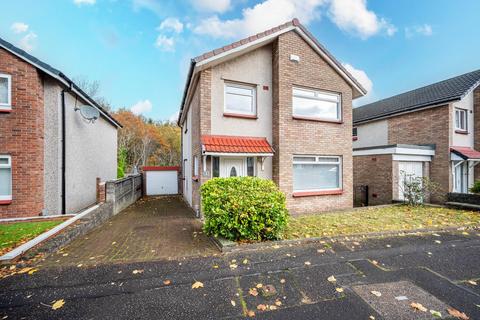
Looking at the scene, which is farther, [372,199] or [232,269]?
[372,199]

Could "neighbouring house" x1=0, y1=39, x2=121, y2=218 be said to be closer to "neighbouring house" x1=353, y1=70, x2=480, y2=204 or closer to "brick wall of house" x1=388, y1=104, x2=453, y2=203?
"neighbouring house" x1=353, y1=70, x2=480, y2=204

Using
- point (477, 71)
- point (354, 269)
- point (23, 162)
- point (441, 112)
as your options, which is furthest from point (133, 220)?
point (477, 71)

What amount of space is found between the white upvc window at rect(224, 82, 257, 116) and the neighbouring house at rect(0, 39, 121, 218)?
6147mm

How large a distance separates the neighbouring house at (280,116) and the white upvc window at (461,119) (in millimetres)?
8522

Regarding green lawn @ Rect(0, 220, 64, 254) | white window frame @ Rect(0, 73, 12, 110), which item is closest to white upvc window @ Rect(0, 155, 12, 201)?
green lawn @ Rect(0, 220, 64, 254)

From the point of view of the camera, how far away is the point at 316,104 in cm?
934

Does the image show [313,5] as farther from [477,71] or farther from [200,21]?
[477,71]

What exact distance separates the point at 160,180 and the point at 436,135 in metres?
18.8

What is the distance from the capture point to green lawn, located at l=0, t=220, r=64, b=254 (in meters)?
4.92

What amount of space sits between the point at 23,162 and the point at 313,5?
16043mm

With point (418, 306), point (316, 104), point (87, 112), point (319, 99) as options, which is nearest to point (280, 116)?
point (316, 104)

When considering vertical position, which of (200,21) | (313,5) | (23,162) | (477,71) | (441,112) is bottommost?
(23,162)

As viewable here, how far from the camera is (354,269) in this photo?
4.09 meters

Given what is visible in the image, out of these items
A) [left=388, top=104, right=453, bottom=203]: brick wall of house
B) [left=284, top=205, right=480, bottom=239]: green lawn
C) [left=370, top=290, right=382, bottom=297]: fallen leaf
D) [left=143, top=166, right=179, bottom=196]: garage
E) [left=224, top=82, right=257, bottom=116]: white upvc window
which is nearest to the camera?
[left=370, top=290, right=382, bottom=297]: fallen leaf
